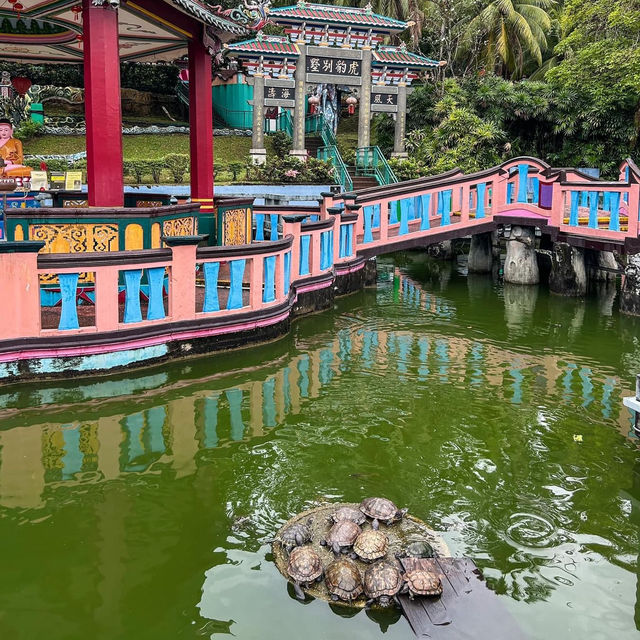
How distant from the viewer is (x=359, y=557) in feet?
14.4

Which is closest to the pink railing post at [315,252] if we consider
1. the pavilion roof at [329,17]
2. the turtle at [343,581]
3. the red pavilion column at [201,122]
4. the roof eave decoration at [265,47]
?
the red pavilion column at [201,122]

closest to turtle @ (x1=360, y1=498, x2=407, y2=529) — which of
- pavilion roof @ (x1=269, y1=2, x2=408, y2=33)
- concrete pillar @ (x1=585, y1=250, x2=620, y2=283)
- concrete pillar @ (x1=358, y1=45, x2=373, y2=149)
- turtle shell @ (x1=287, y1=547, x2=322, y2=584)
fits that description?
turtle shell @ (x1=287, y1=547, x2=322, y2=584)

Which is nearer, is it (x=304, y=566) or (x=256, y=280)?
(x=304, y=566)

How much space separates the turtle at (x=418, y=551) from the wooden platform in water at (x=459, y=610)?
59 mm

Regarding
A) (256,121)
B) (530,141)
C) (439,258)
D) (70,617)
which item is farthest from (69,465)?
(530,141)

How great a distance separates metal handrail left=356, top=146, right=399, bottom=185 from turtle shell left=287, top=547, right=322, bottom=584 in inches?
811

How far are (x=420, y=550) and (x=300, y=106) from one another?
2133cm

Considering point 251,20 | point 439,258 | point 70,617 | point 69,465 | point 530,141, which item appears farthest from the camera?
point 530,141

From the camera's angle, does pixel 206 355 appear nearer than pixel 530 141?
Yes

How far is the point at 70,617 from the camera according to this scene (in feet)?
12.9

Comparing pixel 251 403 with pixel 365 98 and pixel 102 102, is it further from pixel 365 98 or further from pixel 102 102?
pixel 365 98

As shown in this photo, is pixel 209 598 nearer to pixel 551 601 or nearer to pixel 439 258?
pixel 551 601

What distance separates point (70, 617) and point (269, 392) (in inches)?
152

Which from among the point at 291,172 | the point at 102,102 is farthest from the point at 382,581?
the point at 291,172
